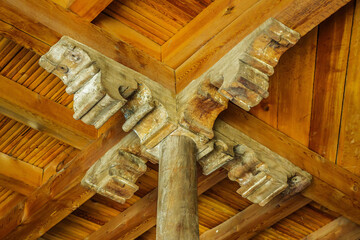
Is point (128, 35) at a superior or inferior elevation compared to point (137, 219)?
superior

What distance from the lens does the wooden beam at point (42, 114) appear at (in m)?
3.73

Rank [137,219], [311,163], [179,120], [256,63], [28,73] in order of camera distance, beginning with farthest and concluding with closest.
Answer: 1. [137,219]
2. [311,163]
3. [28,73]
4. [179,120]
5. [256,63]

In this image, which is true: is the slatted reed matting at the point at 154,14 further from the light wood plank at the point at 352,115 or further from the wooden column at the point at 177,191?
the light wood plank at the point at 352,115

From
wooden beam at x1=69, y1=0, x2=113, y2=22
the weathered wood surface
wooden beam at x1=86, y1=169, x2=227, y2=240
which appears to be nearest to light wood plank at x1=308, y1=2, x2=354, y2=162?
the weathered wood surface

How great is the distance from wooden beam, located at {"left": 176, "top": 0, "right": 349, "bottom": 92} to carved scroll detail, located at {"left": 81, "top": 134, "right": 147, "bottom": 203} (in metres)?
0.48

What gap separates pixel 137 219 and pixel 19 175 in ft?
3.13

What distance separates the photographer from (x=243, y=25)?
3.28 meters

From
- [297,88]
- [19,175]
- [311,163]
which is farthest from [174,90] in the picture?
[19,175]

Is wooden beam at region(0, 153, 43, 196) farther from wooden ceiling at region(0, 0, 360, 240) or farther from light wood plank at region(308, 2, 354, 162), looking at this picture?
light wood plank at region(308, 2, 354, 162)

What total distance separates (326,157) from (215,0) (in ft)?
4.53

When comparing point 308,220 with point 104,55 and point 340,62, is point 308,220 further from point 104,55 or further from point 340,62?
point 104,55

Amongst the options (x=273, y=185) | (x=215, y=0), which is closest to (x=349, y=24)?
(x=215, y=0)

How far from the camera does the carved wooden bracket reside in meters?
3.01

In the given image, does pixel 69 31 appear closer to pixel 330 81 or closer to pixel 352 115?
pixel 330 81
